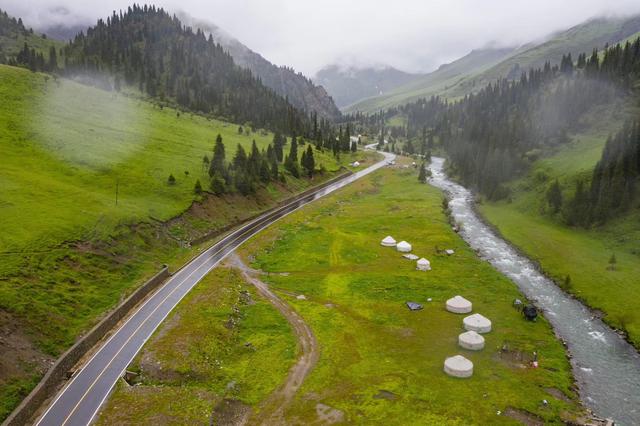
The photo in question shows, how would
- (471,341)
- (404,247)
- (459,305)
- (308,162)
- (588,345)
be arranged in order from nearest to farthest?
1. (471,341)
2. (588,345)
3. (459,305)
4. (404,247)
5. (308,162)

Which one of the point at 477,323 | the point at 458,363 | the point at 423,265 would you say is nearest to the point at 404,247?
the point at 423,265

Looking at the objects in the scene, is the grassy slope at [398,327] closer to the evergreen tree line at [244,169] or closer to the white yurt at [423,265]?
the white yurt at [423,265]

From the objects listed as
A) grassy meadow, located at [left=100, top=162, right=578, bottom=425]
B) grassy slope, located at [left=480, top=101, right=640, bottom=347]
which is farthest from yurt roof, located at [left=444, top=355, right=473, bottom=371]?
grassy slope, located at [left=480, top=101, right=640, bottom=347]

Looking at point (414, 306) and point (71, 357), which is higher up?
point (71, 357)

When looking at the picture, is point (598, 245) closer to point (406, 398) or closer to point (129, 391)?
point (406, 398)

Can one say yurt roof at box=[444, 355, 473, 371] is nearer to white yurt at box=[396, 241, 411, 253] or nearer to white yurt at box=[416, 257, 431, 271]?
white yurt at box=[416, 257, 431, 271]

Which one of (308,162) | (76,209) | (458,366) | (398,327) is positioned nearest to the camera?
(458,366)

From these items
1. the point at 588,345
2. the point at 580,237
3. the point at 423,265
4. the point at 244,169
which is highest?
the point at 244,169

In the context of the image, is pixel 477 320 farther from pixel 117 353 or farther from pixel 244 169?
pixel 244 169
